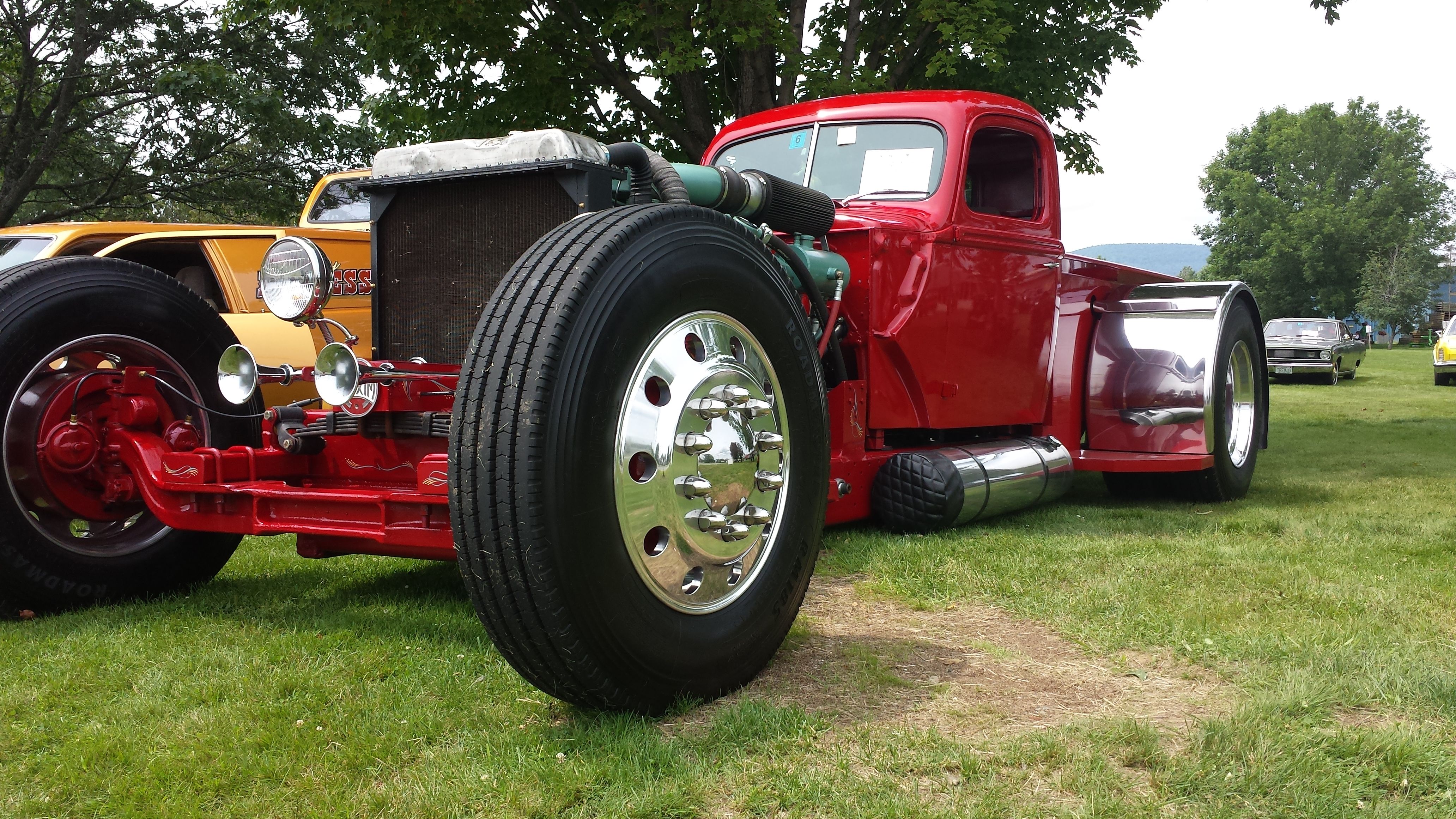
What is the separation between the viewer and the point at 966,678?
9.91 ft

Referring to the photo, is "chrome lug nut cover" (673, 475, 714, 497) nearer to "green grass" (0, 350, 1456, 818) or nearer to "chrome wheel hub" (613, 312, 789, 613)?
"chrome wheel hub" (613, 312, 789, 613)

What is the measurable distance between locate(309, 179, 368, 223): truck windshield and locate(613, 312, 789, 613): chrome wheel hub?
23.1 feet

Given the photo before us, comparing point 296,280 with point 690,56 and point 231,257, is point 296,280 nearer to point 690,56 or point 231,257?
point 231,257

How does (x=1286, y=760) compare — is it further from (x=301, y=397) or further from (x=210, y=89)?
(x=210, y=89)

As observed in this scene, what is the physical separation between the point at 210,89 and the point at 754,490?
653 inches

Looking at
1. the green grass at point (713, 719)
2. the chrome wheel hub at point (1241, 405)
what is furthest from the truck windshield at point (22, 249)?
the chrome wheel hub at point (1241, 405)

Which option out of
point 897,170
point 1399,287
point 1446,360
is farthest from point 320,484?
point 1399,287

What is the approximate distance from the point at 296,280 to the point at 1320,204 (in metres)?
73.8

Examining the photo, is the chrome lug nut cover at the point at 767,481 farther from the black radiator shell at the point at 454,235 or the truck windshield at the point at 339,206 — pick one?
the truck windshield at the point at 339,206

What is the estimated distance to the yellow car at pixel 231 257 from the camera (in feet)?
20.7

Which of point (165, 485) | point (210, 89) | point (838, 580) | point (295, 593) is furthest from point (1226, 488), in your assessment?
point (210, 89)

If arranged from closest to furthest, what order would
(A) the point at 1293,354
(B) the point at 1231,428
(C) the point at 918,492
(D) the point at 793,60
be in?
(C) the point at 918,492 < (B) the point at 1231,428 < (D) the point at 793,60 < (A) the point at 1293,354

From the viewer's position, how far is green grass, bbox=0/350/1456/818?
7.30 feet

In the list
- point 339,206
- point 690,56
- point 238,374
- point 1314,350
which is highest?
point 690,56
